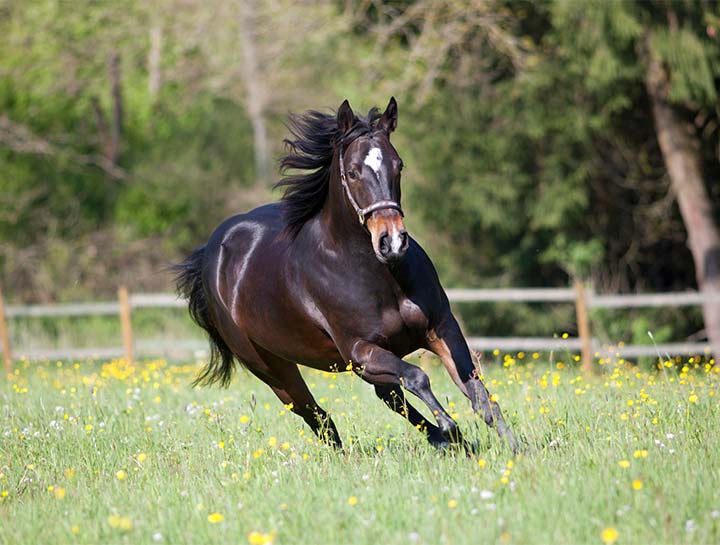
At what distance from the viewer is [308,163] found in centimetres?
663

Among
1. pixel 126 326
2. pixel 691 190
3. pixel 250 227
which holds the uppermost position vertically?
pixel 250 227

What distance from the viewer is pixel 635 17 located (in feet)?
50.7

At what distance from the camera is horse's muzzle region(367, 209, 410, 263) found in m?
5.42

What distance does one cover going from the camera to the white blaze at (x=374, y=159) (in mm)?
5727

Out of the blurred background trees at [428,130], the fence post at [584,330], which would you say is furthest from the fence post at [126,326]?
the fence post at [584,330]

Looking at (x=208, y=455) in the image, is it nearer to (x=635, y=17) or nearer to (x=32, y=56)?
(x=635, y=17)

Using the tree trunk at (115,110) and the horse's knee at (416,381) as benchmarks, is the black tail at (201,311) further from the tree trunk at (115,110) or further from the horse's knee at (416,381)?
the tree trunk at (115,110)

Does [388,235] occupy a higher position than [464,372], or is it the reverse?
[388,235]

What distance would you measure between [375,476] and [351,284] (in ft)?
4.30

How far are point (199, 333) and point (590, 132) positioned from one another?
833 cm

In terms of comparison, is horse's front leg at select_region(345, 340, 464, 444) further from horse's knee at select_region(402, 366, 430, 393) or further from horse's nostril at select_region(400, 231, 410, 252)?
horse's nostril at select_region(400, 231, 410, 252)

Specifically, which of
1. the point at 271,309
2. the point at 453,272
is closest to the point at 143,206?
the point at 453,272

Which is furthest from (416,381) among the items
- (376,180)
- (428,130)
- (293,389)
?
(428,130)

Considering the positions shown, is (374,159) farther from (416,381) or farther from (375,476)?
(375,476)
